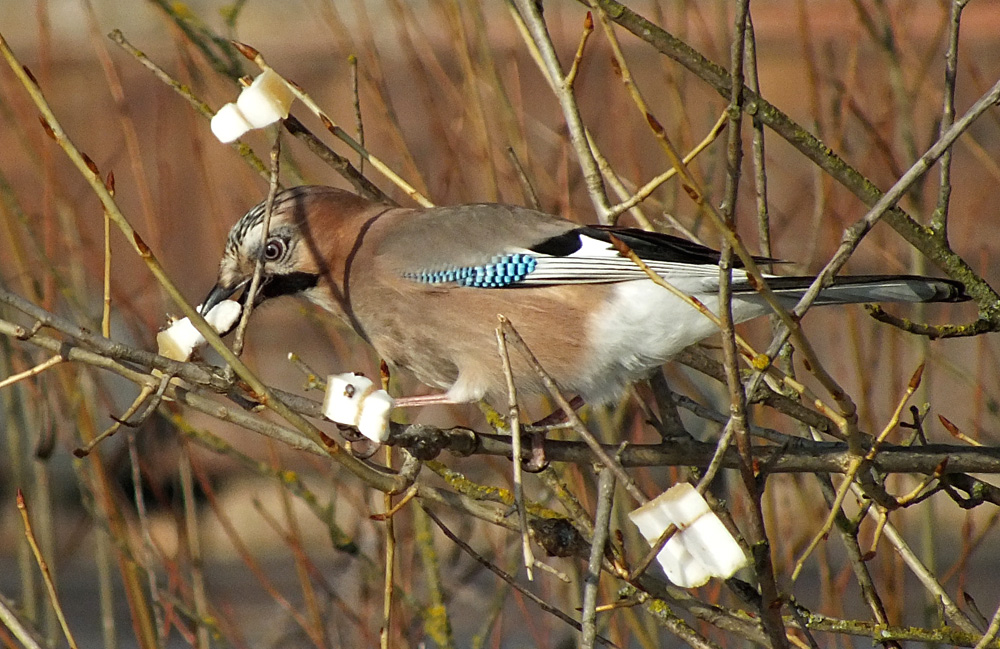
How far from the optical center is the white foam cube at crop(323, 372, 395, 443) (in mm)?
2238

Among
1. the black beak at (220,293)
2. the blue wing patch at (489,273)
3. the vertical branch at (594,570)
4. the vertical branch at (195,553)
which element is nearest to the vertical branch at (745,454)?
the vertical branch at (594,570)

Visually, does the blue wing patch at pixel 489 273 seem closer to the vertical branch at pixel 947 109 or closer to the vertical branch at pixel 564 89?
the vertical branch at pixel 564 89

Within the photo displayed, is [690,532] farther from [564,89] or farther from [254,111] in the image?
[254,111]

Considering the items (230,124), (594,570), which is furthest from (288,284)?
(594,570)

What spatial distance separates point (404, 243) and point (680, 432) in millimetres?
1096

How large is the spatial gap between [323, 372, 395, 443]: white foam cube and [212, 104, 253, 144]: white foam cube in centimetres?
53

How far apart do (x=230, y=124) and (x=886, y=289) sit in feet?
4.74

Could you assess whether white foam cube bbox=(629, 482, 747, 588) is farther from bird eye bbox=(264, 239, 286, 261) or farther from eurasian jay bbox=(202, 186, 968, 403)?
bird eye bbox=(264, 239, 286, 261)

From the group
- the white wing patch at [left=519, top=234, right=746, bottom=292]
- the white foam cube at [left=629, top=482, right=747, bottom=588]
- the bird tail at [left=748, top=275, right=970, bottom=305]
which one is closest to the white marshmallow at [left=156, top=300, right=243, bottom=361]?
the white foam cube at [left=629, top=482, right=747, bottom=588]

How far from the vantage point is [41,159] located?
148 inches

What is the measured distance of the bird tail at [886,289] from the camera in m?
2.43

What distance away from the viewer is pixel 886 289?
2502mm

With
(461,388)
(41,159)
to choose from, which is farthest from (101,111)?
(461,388)

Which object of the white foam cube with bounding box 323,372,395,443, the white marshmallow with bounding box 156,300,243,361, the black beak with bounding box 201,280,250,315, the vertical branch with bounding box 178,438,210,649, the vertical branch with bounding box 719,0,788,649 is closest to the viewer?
the vertical branch with bounding box 719,0,788,649
